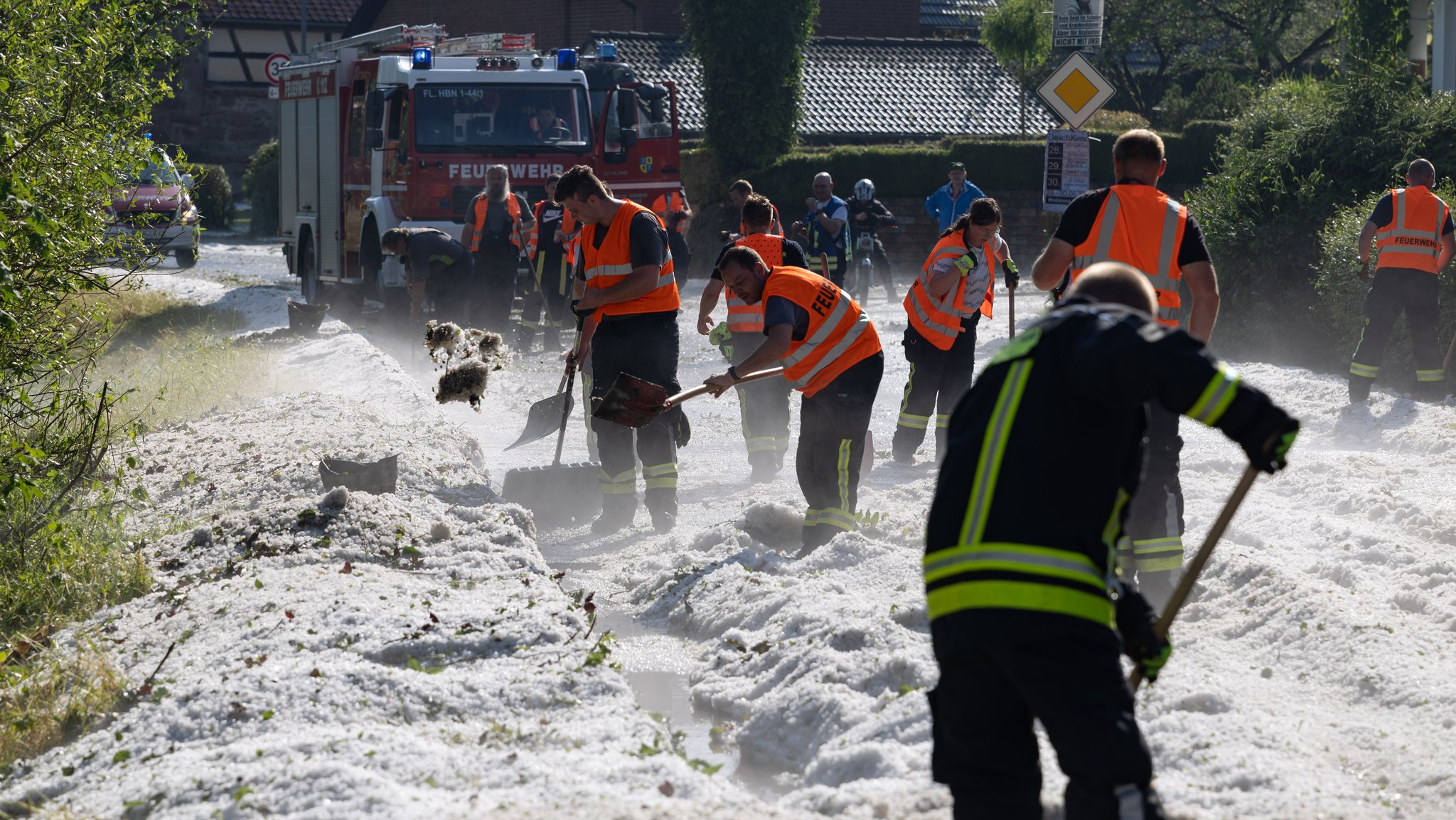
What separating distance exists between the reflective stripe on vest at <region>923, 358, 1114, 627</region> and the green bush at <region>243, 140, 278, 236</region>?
115ft

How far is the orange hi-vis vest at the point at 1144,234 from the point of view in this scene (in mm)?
6371

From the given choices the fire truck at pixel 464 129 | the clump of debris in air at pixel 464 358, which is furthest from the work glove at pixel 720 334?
the fire truck at pixel 464 129

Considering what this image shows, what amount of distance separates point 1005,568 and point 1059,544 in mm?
128

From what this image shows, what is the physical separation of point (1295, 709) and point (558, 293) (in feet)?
38.7

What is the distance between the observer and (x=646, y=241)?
820 centimetres

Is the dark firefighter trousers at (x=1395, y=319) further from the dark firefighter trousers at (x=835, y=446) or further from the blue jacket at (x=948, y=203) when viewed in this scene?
the blue jacket at (x=948, y=203)

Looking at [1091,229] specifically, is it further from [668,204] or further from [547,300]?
[668,204]

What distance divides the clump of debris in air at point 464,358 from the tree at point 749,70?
17098 mm

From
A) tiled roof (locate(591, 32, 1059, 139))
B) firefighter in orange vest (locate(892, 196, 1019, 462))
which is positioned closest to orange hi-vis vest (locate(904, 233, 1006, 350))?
firefighter in orange vest (locate(892, 196, 1019, 462))

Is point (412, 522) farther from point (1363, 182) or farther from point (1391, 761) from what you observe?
point (1363, 182)

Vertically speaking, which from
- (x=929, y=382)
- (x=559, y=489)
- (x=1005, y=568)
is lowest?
(x=559, y=489)

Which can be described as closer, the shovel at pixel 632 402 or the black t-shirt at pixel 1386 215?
the shovel at pixel 632 402

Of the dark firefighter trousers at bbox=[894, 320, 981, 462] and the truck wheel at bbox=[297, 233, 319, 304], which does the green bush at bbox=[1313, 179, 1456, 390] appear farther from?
the truck wheel at bbox=[297, 233, 319, 304]

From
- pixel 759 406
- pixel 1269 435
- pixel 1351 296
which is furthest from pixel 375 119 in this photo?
pixel 1269 435
